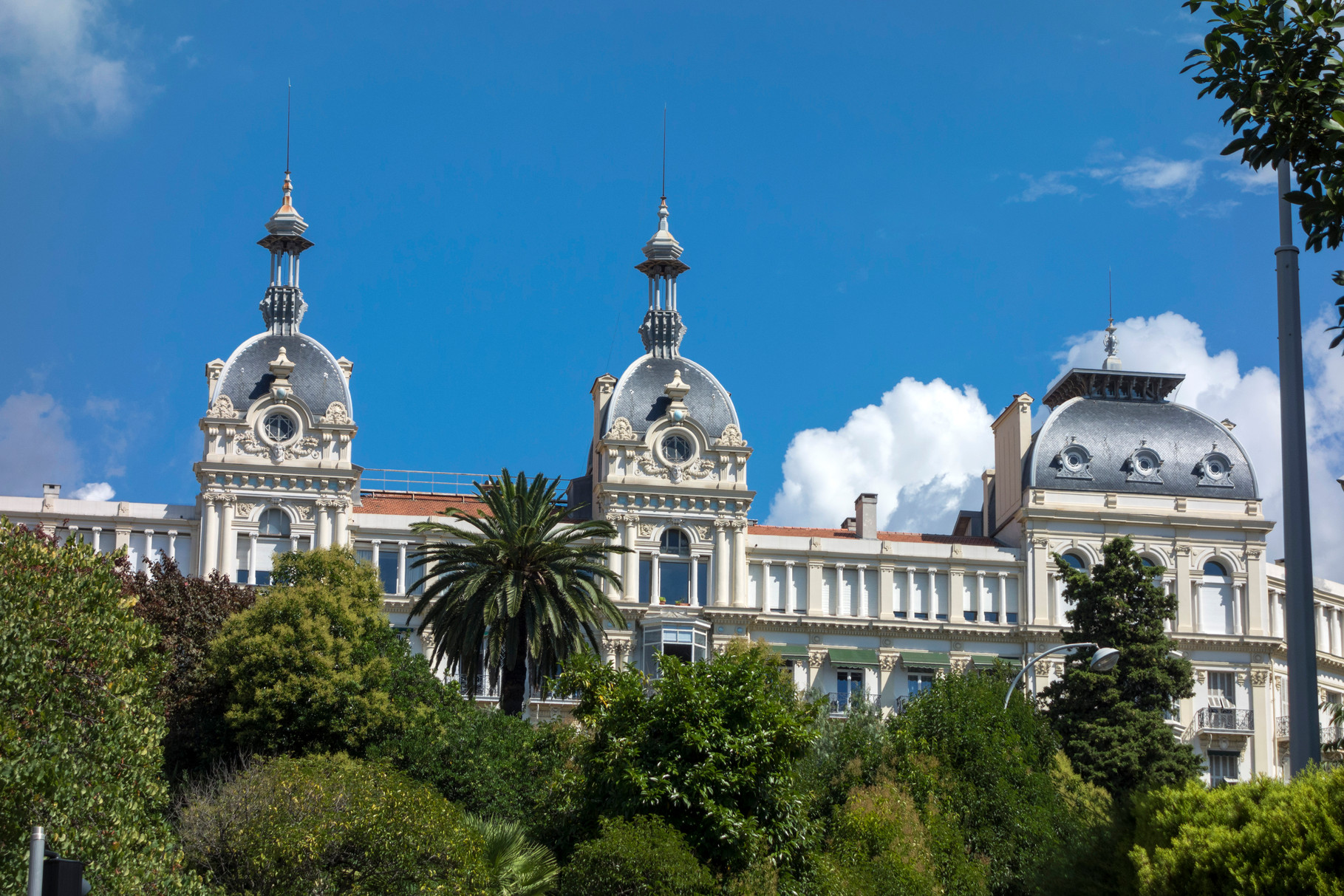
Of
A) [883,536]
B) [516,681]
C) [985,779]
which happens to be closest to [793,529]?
[883,536]

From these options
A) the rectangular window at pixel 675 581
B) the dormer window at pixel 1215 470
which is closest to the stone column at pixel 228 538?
the rectangular window at pixel 675 581

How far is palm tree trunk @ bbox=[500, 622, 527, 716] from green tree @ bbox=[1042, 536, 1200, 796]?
20.4 metres

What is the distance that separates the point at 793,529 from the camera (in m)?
86.7

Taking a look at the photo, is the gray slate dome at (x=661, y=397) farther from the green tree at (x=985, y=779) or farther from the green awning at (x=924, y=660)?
the green tree at (x=985, y=779)

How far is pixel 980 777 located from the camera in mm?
A: 48531

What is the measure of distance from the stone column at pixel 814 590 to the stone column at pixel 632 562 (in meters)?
8.78

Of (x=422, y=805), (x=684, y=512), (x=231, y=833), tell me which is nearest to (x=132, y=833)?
(x=231, y=833)

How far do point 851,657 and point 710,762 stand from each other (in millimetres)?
43089

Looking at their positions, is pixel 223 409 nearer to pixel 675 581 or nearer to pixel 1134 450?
pixel 675 581

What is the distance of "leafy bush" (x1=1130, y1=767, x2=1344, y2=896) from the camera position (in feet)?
79.6

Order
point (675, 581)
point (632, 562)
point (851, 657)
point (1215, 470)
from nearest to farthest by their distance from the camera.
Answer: point (632, 562)
point (675, 581)
point (851, 657)
point (1215, 470)

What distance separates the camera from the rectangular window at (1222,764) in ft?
264

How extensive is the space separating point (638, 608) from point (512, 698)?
2117cm

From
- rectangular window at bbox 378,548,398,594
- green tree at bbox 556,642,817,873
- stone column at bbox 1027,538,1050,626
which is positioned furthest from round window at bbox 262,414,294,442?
green tree at bbox 556,642,817,873
